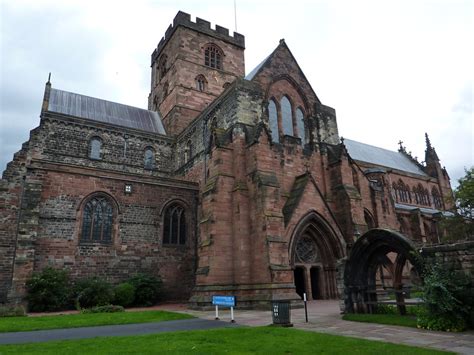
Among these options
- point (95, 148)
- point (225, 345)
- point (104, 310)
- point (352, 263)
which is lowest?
point (225, 345)

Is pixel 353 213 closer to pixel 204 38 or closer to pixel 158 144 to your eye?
pixel 158 144

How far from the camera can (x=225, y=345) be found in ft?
27.2

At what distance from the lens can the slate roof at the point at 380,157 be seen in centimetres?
4648

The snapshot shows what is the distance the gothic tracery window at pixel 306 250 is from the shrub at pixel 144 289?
29.3 feet

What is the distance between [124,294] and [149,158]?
586 inches

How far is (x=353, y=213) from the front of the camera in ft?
76.4

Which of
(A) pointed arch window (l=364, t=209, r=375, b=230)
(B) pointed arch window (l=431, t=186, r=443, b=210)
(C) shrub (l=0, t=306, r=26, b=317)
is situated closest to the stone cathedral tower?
(A) pointed arch window (l=364, t=209, r=375, b=230)

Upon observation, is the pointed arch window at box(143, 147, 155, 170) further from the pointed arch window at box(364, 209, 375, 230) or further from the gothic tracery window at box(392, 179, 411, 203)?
the gothic tracery window at box(392, 179, 411, 203)

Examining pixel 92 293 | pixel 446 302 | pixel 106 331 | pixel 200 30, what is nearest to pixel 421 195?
pixel 200 30

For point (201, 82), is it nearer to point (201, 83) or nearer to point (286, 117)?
point (201, 83)

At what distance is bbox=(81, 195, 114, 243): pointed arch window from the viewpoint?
856 inches

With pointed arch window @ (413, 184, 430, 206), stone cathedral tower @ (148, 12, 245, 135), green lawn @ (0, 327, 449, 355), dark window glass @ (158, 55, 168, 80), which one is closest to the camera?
green lawn @ (0, 327, 449, 355)

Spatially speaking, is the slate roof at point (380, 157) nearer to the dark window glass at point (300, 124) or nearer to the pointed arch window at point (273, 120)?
the dark window glass at point (300, 124)

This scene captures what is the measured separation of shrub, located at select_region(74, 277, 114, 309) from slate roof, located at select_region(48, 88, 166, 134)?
623 inches
